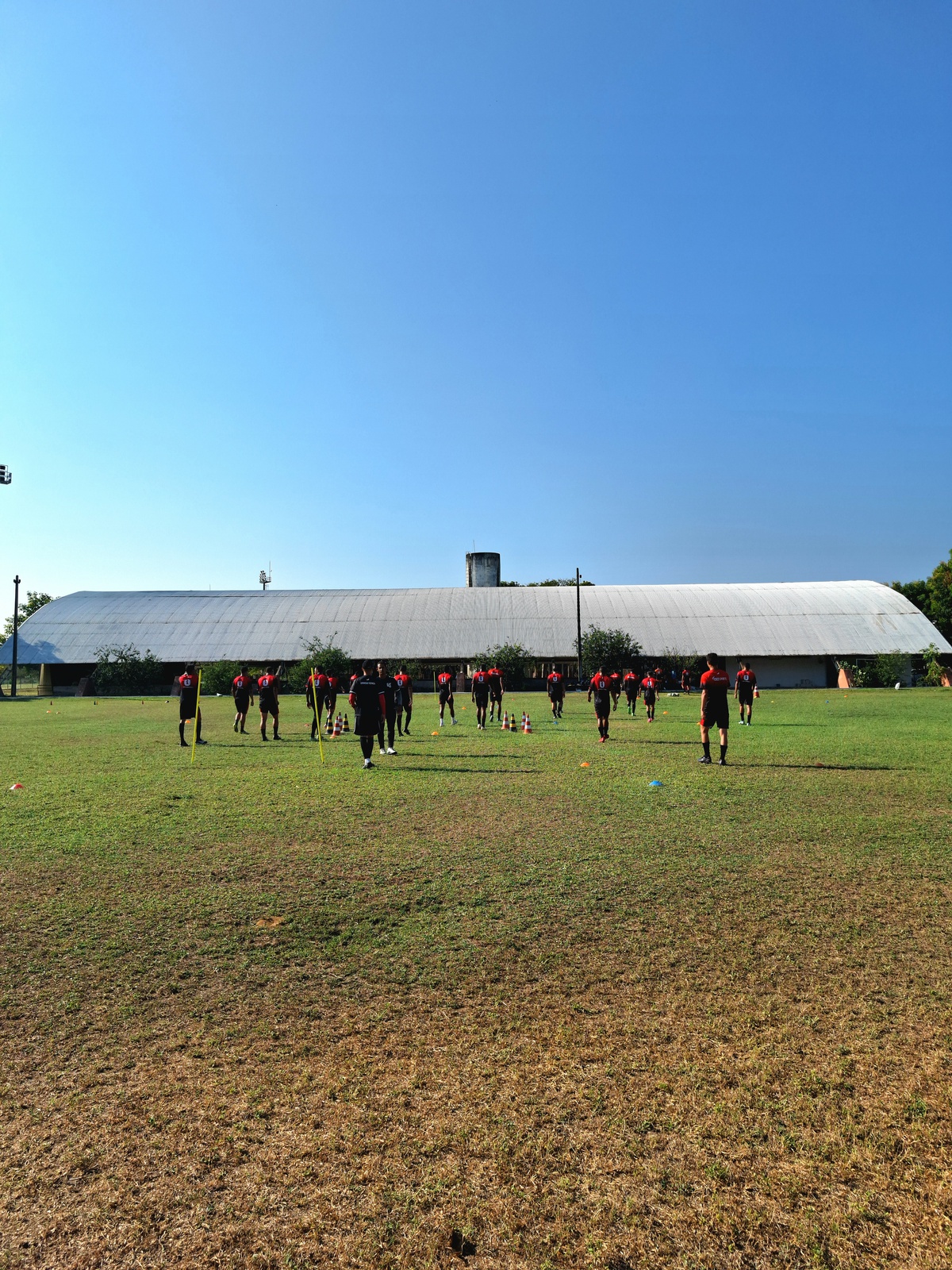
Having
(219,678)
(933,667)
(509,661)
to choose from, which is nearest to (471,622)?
(509,661)

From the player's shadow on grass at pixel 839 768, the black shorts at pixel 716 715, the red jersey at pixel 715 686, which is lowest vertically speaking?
the player's shadow on grass at pixel 839 768

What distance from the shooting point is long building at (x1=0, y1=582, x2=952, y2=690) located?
5609 centimetres

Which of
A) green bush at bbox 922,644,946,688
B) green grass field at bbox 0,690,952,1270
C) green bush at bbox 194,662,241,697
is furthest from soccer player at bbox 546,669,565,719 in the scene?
green bush at bbox 922,644,946,688

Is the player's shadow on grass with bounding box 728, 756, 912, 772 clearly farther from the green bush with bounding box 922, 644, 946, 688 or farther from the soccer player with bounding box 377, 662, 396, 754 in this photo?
the green bush with bounding box 922, 644, 946, 688

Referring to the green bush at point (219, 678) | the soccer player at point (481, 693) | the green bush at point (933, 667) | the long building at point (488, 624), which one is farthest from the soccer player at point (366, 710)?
the green bush at point (933, 667)

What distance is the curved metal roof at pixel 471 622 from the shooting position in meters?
56.4

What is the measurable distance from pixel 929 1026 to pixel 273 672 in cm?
1892

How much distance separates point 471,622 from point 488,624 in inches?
47.9

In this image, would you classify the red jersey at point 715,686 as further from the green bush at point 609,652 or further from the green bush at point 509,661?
the green bush at point 609,652

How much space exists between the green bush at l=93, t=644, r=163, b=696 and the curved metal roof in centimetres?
101

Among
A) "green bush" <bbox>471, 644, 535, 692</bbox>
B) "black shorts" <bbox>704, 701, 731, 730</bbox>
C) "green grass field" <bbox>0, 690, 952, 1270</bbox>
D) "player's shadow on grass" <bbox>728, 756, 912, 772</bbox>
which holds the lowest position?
"green grass field" <bbox>0, 690, 952, 1270</bbox>

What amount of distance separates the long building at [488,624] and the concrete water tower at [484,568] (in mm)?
7355

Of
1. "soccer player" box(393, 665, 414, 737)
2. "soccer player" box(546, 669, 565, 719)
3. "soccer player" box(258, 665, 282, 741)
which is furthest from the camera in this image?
"soccer player" box(546, 669, 565, 719)

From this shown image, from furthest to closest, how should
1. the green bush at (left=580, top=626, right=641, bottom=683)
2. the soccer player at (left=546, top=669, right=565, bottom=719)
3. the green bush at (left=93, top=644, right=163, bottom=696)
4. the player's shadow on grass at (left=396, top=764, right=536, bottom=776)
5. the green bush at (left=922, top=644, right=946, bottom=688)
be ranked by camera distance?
the green bush at (left=93, top=644, right=163, bottom=696), the green bush at (left=580, top=626, right=641, bottom=683), the green bush at (left=922, top=644, right=946, bottom=688), the soccer player at (left=546, top=669, right=565, bottom=719), the player's shadow on grass at (left=396, top=764, right=536, bottom=776)
